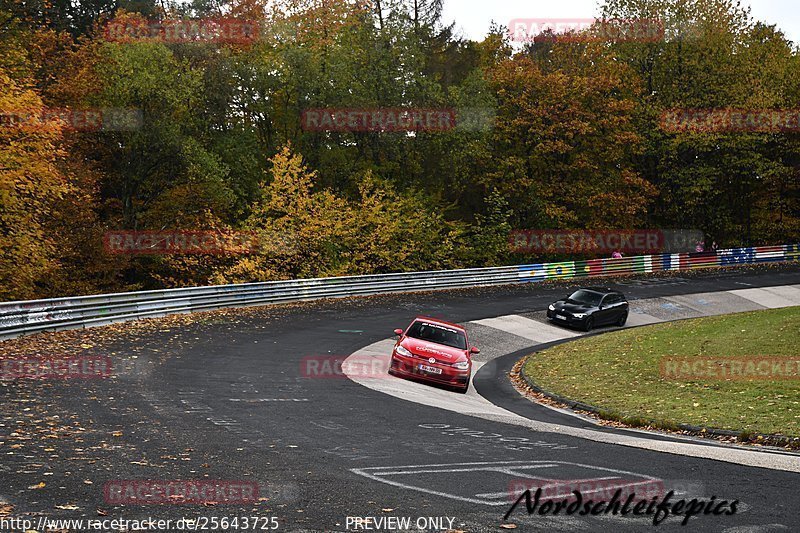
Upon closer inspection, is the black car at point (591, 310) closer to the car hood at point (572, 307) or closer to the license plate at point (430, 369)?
the car hood at point (572, 307)

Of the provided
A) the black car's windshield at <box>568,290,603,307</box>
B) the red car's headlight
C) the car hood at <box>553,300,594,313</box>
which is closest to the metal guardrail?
the car hood at <box>553,300,594,313</box>

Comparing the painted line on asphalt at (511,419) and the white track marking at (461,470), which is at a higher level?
the white track marking at (461,470)

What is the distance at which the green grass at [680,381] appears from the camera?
14.8 m

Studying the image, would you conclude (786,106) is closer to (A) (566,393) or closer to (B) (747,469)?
(A) (566,393)

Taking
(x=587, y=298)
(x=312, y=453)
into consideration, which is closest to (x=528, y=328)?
(x=587, y=298)

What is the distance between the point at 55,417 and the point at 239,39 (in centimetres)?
4408

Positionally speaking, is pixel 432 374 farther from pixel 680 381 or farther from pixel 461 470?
pixel 461 470

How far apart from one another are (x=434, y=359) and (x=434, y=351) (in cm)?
27

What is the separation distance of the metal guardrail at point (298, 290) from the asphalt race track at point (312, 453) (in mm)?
3855

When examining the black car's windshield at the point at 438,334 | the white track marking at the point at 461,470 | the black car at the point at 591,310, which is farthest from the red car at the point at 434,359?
the black car at the point at 591,310

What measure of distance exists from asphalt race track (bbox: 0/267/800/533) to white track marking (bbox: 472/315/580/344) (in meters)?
9.62

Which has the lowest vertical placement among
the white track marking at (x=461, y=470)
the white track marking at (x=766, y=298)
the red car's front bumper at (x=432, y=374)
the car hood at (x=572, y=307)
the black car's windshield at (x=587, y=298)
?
the white track marking at (x=766, y=298)

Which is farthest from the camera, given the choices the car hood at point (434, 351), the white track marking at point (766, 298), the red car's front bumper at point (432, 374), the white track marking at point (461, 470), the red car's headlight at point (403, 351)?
the white track marking at point (766, 298)

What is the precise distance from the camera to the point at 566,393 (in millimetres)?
18391
